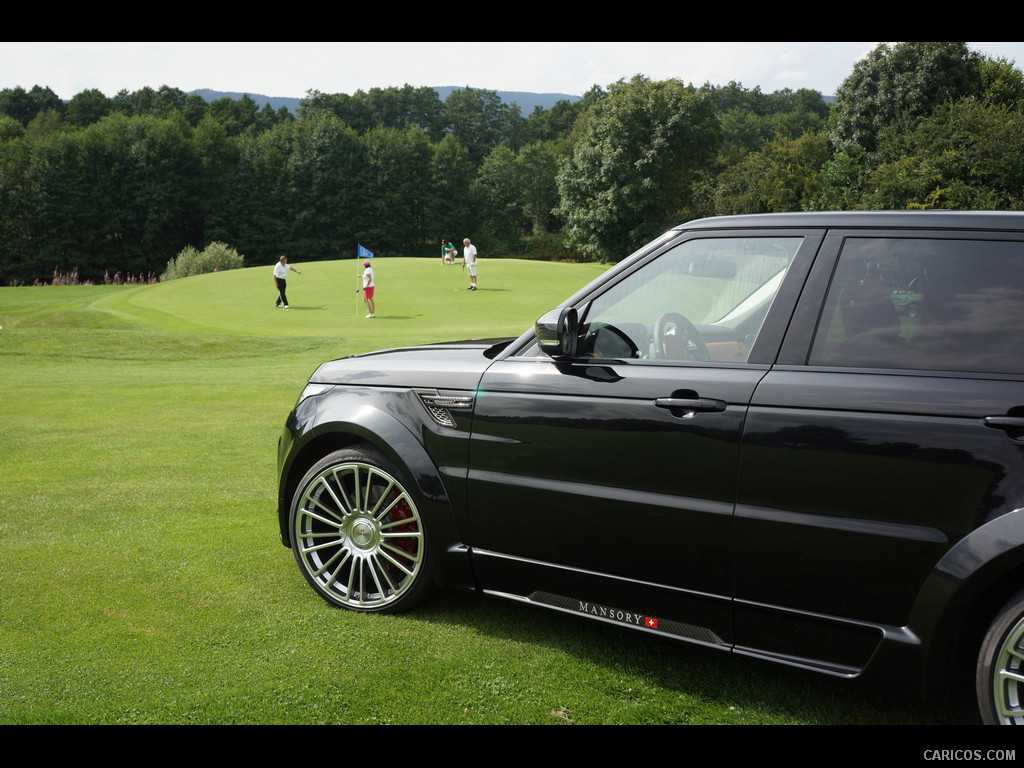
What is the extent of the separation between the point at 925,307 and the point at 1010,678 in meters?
1.29

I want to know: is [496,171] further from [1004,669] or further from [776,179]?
[1004,669]

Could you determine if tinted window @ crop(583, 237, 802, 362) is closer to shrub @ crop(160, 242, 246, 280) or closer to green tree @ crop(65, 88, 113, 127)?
shrub @ crop(160, 242, 246, 280)

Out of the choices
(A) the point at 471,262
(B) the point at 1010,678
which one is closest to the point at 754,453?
(B) the point at 1010,678

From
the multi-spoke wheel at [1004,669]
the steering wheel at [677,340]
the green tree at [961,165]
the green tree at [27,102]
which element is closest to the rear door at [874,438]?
the multi-spoke wheel at [1004,669]

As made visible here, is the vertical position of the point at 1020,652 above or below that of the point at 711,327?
below

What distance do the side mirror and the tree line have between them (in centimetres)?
4230

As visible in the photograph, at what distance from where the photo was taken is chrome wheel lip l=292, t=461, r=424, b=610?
4.27 m

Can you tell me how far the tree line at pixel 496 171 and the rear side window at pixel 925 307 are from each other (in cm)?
4216

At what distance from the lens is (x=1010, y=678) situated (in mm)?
2715

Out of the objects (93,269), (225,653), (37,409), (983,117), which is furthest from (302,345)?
(93,269)

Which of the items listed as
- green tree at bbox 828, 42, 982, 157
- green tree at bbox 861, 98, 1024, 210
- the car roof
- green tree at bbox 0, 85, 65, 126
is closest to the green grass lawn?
the car roof

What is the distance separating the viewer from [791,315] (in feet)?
10.7
